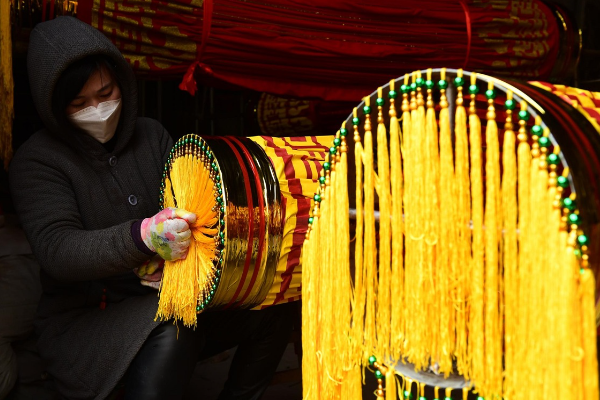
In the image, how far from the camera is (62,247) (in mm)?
1421

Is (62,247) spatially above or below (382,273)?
below

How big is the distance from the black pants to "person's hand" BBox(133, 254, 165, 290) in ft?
0.37

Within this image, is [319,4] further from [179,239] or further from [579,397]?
[579,397]

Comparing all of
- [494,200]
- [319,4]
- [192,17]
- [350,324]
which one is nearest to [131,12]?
[192,17]

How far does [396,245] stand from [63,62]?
1049 mm

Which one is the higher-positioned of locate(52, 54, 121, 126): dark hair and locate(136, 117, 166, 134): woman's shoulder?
locate(52, 54, 121, 126): dark hair

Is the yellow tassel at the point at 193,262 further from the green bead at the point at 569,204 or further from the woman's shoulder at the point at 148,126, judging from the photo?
the green bead at the point at 569,204

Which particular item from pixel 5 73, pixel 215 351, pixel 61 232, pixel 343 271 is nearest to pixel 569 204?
pixel 343 271

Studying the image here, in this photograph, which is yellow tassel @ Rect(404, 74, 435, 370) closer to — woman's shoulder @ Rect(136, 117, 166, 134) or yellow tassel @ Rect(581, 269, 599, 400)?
yellow tassel @ Rect(581, 269, 599, 400)

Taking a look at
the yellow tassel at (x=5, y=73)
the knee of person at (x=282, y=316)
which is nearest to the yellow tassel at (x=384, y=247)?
the knee of person at (x=282, y=316)

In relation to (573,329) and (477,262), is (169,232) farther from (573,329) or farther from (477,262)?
(573,329)

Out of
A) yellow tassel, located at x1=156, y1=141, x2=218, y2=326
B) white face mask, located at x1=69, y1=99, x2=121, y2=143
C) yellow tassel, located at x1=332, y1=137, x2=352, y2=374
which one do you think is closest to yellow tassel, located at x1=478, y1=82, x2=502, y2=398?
yellow tassel, located at x1=332, y1=137, x2=352, y2=374

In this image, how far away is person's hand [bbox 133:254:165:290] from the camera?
149 cm

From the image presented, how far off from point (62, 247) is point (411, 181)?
95 centimetres
